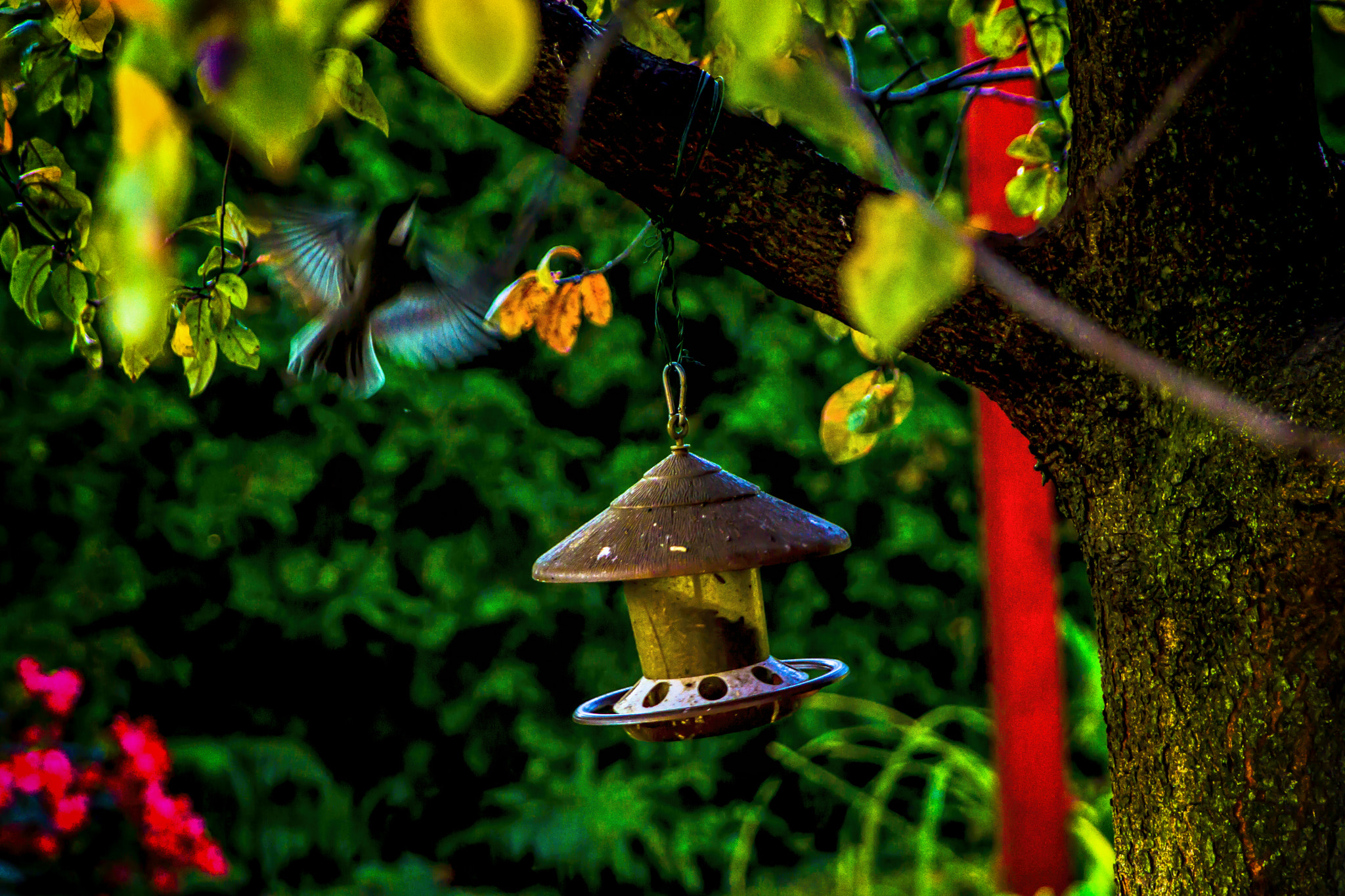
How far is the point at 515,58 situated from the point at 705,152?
26.4 inches

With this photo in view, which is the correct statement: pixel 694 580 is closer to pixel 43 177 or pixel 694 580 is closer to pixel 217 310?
pixel 217 310

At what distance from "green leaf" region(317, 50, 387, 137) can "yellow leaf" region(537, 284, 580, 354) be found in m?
0.31

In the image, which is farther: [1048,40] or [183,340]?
[1048,40]

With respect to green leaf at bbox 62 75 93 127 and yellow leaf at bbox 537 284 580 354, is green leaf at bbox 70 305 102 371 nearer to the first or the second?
green leaf at bbox 62 75 93 127

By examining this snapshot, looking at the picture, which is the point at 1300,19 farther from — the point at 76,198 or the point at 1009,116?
the point at 1009,116

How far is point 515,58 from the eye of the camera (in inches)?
10.5

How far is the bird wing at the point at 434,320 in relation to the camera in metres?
1.39

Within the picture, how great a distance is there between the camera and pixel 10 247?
1.11 m

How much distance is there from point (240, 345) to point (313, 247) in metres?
0.30

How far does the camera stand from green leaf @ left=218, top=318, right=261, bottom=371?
1177 millimetres

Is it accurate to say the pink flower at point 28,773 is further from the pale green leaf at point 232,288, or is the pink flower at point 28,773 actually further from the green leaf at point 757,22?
the green leaf at point 757,22

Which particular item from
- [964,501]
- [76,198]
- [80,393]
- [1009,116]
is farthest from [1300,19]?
[80,393]

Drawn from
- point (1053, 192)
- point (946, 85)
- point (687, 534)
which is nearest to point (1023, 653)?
point (1053, 192)

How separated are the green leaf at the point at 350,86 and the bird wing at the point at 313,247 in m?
0.38
